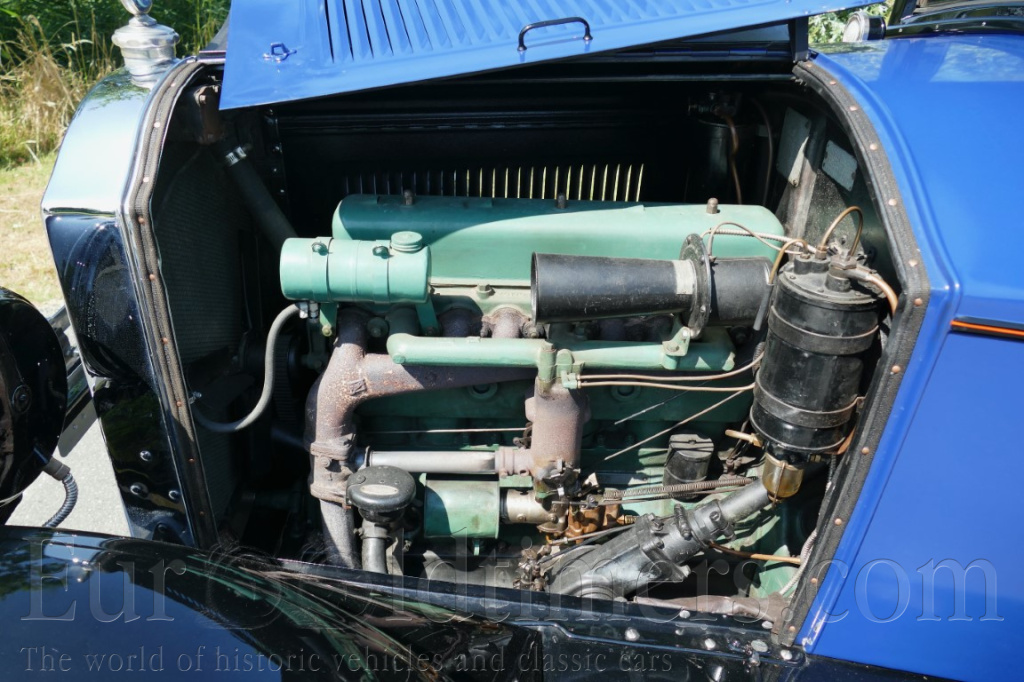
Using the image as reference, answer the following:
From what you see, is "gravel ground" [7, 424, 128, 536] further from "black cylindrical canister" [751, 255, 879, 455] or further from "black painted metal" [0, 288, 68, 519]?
"black cylindrical canister" [751, 255, 879, 455]

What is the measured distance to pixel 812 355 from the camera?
1.42 m

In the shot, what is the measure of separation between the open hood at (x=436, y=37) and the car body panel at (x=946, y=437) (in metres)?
0.34

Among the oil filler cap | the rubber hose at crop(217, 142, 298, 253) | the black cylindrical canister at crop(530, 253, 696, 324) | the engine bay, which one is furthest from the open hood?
the oil filler cap

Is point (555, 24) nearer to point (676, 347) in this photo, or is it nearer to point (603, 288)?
point (603, 288)

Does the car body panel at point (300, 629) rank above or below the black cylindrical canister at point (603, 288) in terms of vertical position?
below

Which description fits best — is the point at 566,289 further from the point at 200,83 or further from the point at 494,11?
the point at 200,83

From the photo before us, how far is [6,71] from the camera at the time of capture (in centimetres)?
581

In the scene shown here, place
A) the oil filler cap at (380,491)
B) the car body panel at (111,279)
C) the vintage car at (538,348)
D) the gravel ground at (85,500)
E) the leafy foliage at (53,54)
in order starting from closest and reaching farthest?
1. the vintage car at (538,348)
2. the car body panel at (111,279)
3. the oil filler cap at (380,491)
4. the gravel ground at (85,500)
5. the leafy foliage at (53,54)

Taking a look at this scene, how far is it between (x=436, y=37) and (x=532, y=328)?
2.27 feet

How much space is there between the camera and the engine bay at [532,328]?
5.36ft

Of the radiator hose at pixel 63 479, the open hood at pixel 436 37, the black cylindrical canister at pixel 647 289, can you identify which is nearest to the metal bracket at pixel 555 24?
the open hood at pixel 436 37

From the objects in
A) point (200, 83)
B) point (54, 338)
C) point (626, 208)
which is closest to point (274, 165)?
A: point (200, 83)

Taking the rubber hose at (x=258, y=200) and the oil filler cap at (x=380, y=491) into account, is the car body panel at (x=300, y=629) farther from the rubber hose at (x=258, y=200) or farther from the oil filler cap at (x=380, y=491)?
the rubber hose at (x=258, y=200)

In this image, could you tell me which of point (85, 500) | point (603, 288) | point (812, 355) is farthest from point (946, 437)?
point (85, 500)
